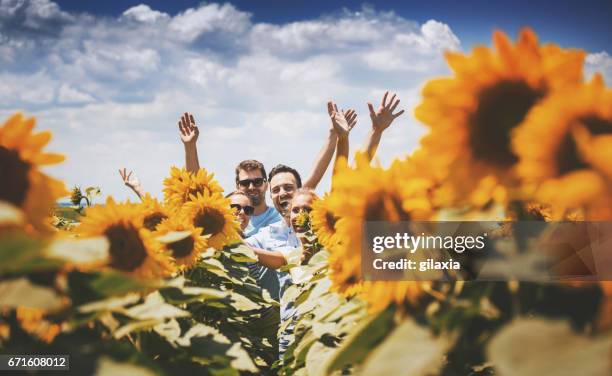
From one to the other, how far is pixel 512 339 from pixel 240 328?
8.95ft

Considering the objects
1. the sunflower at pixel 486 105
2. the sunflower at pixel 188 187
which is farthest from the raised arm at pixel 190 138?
the sunflower at pixel 486 105

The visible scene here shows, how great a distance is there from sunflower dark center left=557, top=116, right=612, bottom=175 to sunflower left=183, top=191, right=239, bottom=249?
2.53 m

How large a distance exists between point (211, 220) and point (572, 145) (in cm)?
258

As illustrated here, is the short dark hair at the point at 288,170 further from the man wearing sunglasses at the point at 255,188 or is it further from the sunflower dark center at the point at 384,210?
the sunflower dark center at the point at 384,210

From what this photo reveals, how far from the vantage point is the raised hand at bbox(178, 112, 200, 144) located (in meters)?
4.63

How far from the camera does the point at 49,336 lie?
1.16 m

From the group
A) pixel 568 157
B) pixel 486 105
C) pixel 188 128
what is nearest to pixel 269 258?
pixel 188 128

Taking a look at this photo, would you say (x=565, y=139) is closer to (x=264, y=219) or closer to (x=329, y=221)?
(x=329, y=221)

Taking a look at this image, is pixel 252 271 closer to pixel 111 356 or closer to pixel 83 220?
pixel 83 220

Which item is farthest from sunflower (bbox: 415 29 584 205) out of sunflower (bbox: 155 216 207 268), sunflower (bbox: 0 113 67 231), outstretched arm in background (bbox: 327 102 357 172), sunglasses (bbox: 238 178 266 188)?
sunglasses (bbox: 238 178 266 188)

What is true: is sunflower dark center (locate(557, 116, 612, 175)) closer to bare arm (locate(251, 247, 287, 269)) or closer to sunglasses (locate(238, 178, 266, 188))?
bare arm (locate(251, 247, 287, 269))

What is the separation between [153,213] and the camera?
2.47 meters

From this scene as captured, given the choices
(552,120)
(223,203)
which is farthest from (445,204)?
(223,203)

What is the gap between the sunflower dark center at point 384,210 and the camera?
1.18 meters
